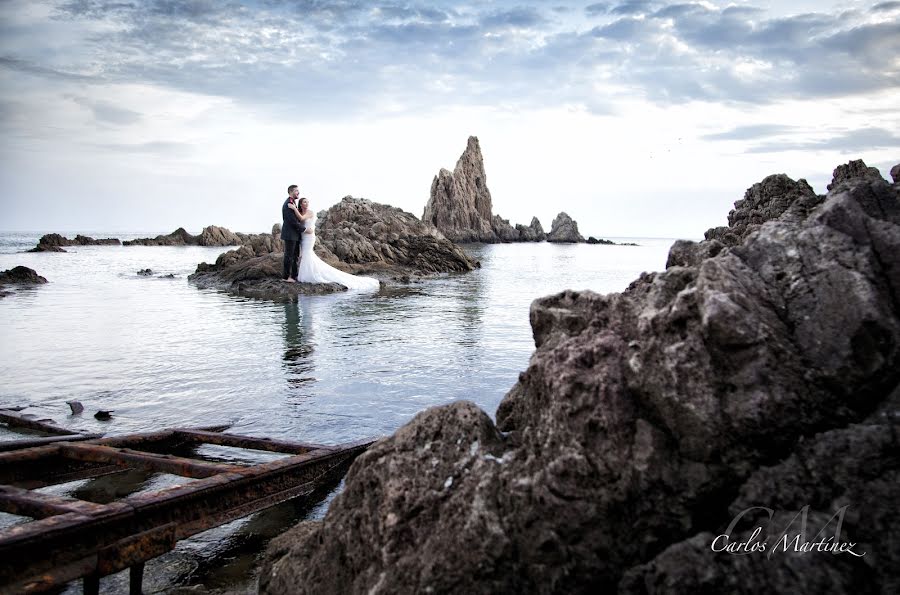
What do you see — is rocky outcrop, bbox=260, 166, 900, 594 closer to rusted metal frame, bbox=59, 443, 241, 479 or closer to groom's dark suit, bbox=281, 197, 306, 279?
rusted metal frame, bbox=59, 443, 241, 479

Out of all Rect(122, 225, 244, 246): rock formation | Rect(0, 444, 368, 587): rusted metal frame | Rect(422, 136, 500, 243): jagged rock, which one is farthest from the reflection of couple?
Rect(422, 136, 500, 243): jagged rock

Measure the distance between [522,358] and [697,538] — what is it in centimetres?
970

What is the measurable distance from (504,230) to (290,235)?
108854 millimetres

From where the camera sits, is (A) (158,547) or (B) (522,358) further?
(B) (522,358)

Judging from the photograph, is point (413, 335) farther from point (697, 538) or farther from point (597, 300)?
point (697, 538)

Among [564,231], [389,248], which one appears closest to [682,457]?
[389,248]

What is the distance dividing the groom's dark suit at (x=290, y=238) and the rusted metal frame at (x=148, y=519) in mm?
18626

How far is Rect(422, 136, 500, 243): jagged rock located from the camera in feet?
384

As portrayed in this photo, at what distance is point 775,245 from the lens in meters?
3.32

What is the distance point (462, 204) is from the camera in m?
120

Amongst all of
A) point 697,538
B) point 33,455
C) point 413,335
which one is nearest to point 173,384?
point 33,455

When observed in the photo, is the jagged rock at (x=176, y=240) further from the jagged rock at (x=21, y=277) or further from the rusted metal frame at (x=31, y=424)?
the rusted metal frame at (x=31, y=424)

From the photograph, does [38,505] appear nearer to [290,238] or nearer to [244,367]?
[244,367]

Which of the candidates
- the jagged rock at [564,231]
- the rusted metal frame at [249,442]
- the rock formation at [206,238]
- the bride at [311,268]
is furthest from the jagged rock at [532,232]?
the rusted metal frame at [249,442]
